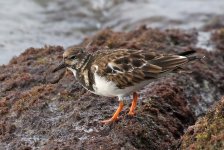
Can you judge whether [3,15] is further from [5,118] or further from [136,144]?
[136,144]

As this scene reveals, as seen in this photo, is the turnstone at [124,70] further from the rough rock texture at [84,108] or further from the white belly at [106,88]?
the rough rock texture at [84,108]

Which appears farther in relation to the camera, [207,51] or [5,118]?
[207,51]


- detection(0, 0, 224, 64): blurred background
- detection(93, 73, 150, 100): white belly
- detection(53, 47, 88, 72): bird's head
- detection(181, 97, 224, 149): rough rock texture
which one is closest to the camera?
detection(181, 97, 224, 149): rough rock texture

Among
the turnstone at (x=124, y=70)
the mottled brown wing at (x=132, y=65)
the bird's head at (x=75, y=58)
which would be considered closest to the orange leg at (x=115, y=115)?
the turnstone at (x=124, y=70)

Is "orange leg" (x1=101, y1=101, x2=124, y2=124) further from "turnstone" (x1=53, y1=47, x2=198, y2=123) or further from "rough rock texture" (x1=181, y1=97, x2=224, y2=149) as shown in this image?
"rough rock texture" (x1=181, y1=97, x2=224, y2=149)

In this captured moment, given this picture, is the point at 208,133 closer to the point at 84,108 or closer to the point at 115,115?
the point at 115,115

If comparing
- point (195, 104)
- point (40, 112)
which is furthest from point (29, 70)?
point (195, 104)

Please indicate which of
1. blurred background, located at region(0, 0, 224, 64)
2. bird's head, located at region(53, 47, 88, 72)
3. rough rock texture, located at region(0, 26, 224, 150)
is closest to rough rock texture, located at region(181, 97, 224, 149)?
→ rough rock texture, located at region(0, 26, 224, 150)
